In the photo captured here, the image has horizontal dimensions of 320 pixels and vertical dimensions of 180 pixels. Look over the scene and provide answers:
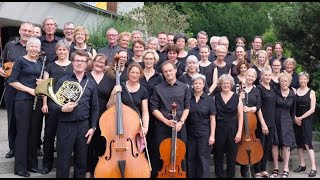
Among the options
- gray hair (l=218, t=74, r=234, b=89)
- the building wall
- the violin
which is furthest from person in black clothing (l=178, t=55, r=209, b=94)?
the building wall

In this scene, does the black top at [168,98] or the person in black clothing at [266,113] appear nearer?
the black top at [168,98]

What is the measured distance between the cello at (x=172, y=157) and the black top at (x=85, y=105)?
32.5 inches

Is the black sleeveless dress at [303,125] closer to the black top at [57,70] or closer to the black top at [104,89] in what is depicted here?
the black top at [104,89]

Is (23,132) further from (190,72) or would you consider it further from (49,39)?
(190,72)

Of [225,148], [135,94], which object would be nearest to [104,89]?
[135,94]

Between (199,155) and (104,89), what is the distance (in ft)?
4.57

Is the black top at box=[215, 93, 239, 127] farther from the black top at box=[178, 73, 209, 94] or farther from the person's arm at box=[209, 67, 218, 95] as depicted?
the person's arm at box=[209, 67, 218, 95]

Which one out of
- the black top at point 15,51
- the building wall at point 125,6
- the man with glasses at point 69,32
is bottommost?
the black top at point 15,51

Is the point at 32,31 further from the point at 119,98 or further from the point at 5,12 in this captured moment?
the point at 5,12

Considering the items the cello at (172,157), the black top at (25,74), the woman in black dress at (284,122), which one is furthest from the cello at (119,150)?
the woman in black dress at (284,122)

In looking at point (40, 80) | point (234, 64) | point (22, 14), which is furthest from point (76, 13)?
point (40, 80)

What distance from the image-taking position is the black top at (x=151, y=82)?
19.7 ft

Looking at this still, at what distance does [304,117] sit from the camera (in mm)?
7168

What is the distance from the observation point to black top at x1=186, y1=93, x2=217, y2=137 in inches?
234
